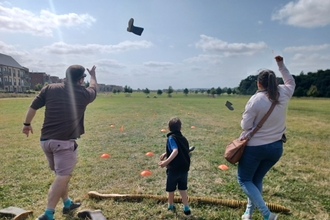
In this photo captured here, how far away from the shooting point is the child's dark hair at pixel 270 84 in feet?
9.05

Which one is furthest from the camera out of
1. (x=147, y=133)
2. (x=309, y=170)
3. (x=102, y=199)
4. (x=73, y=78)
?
(x=147, y=133)

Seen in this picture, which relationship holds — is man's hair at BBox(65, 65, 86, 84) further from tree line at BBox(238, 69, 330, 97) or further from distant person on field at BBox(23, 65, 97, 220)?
tree line at BBox(238, 69, 330, 97)

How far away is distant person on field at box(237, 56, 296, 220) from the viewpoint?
2.78m

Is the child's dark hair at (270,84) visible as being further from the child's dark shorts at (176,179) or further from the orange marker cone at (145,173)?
the orange marker cone at (145,173)

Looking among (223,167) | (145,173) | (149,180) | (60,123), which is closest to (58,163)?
(60,123)

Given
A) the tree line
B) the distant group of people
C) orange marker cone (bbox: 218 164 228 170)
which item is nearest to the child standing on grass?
the distant group of people

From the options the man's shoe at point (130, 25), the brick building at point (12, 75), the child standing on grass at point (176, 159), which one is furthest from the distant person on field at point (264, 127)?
the brick building at point (12, 75)

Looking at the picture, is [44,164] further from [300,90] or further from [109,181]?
[300,90]

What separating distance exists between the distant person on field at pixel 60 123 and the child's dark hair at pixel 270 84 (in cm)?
231

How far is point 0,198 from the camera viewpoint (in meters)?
4.02

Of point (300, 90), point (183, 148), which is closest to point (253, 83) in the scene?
point (183, 148)

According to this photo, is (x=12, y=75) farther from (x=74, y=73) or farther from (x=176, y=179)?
(x=176, y=179)

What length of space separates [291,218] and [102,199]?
2848 mm

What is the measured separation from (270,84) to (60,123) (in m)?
2.62
